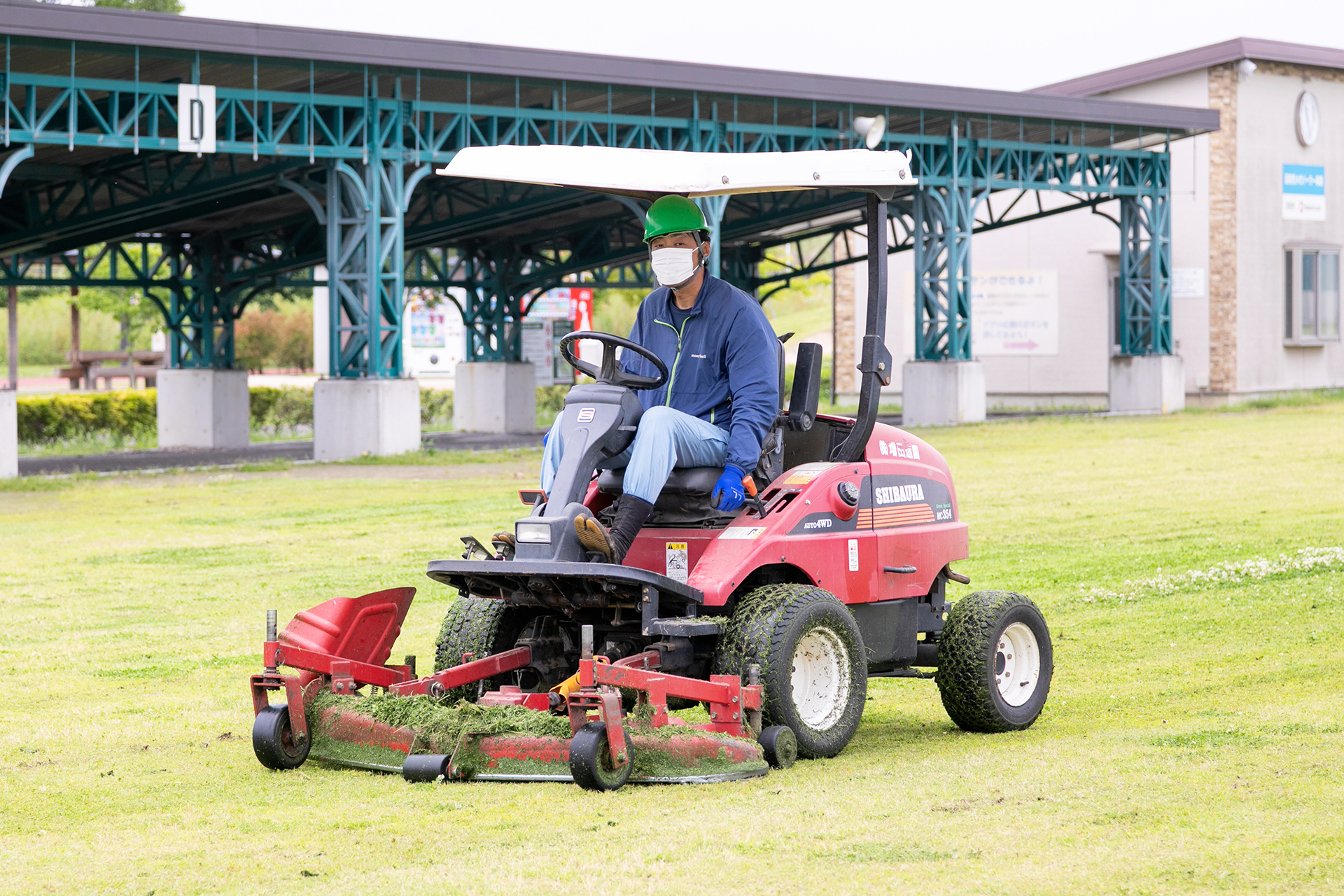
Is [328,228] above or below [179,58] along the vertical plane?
below

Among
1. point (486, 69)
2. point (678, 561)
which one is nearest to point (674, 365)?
point (678, 561)

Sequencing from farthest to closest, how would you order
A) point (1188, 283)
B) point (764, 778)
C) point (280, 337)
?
point (280, 337)
point (1188, 283)
point (764, 778)

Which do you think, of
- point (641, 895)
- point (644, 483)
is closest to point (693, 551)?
point (644, 483)

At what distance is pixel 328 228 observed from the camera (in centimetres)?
2523

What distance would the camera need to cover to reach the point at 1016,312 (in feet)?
136

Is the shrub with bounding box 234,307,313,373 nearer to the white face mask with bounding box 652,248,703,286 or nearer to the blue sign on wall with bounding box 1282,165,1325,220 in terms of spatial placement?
the blue sign on wall with bounding box 1282,165,1325,220

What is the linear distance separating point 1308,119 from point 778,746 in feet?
122

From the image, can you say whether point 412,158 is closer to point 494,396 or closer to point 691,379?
point 494,396

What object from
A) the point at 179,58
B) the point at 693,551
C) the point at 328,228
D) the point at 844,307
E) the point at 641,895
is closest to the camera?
the point at 641,895

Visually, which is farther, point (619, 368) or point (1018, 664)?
point (1018, 664)

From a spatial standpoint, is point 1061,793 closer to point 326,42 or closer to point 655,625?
point 655,625

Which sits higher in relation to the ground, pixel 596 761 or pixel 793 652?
pixel 793 652

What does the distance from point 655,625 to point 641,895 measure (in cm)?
170

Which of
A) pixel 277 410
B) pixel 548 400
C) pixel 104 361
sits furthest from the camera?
pixel 104 361
